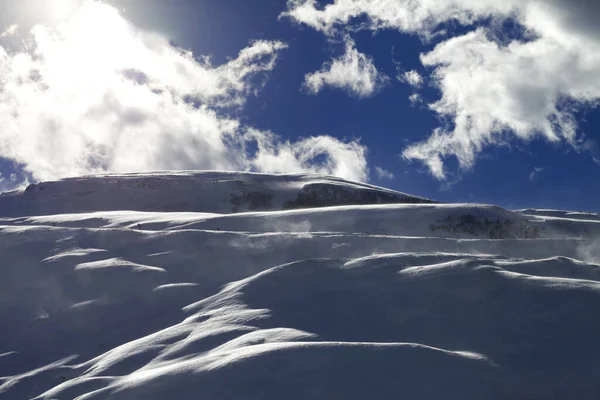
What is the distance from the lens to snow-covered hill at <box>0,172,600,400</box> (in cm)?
943

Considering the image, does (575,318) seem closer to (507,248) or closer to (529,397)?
(529,397)

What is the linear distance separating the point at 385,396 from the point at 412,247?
1170 centimetres

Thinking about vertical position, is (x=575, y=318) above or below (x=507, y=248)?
below

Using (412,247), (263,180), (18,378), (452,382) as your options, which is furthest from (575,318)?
(263,180)

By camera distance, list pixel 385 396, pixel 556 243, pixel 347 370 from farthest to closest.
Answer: pixel 556 243, pixel 347 370, pixel 385 396

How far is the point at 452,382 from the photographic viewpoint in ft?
30.0

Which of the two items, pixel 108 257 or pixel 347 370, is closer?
pixel 347 370

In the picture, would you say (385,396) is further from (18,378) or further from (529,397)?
(18,378)

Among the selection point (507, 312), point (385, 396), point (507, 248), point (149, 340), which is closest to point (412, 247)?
point (507, 248)

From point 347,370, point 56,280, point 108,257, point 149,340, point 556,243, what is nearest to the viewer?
point 347,370

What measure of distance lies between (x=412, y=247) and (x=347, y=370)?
36.8 ft

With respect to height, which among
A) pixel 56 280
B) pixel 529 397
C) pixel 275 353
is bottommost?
pixel 529 397

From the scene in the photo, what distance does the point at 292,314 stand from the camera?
12406 mm

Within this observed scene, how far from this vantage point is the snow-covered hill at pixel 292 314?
30.9ft
